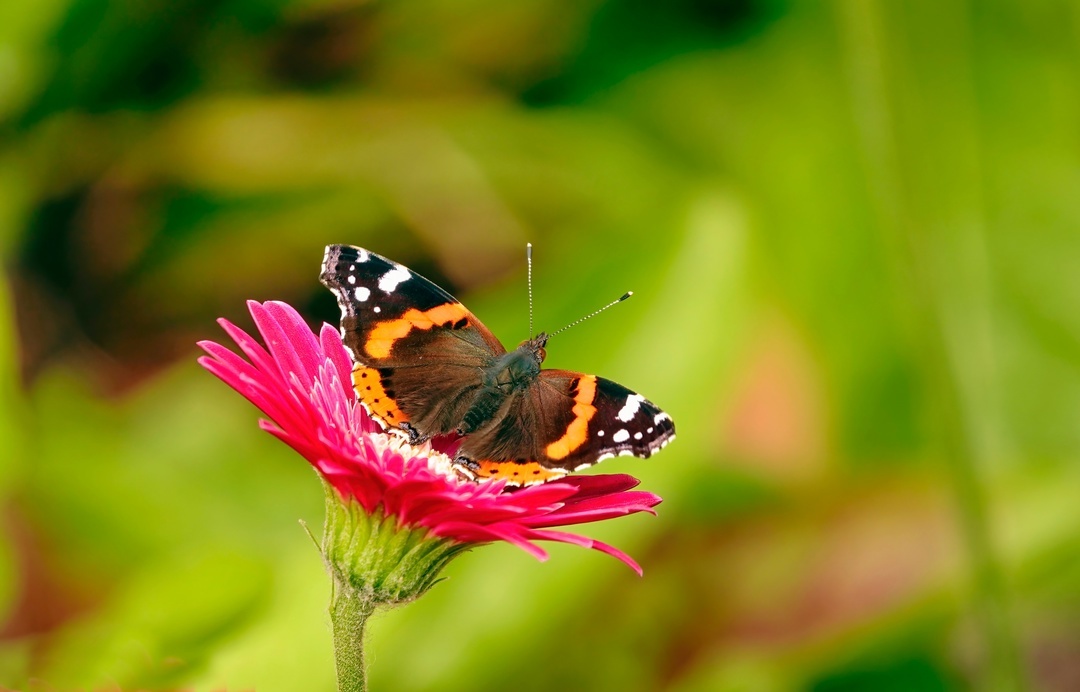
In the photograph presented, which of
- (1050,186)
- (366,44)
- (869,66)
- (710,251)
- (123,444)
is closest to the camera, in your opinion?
(869,66)

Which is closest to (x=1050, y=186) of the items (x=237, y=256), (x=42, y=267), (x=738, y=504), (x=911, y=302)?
(x=738, y=504)

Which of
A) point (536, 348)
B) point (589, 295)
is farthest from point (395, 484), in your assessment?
point (589, 295)

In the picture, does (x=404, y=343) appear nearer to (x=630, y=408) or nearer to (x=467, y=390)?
(x=467, y=390)

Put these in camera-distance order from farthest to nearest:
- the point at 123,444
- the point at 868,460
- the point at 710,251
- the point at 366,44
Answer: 1. the point at 366,44
2. the point at 868,460
3. the point at 123,444
4. the point at 710,251

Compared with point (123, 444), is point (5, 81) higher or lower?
higher

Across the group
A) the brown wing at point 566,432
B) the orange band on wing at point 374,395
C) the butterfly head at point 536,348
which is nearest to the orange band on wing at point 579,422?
the brown wing at point 566,432

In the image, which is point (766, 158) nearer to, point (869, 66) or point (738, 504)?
point (738, 504)
